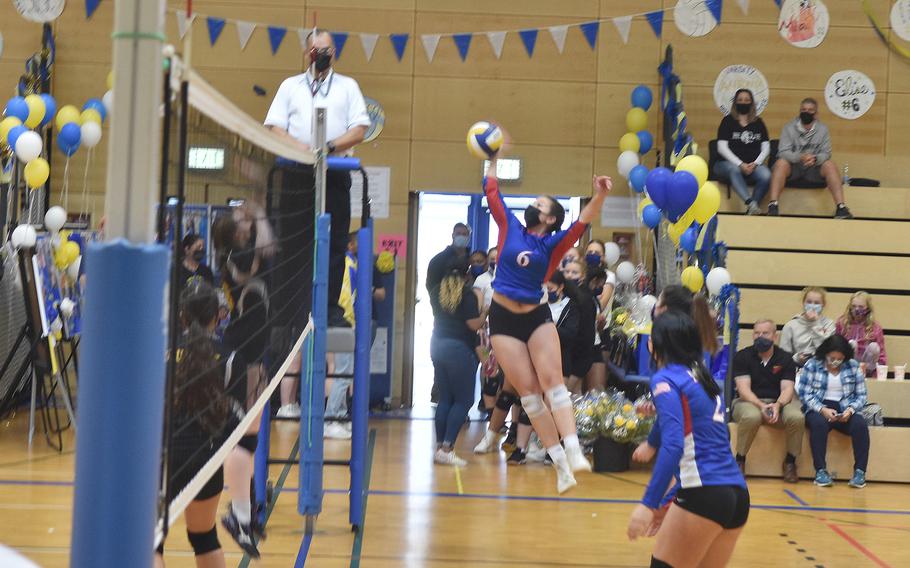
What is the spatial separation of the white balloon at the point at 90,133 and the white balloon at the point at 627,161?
5.34m

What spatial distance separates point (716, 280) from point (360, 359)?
146 inches

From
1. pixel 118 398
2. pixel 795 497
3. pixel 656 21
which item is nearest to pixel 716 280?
pixel 795 497

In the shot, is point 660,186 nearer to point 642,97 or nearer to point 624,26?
point 642,97

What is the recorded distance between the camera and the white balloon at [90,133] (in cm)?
1048

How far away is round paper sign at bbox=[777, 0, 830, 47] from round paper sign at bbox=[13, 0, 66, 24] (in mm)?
7863

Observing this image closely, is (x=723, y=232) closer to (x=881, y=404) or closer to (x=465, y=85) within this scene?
(x=881, y=404)

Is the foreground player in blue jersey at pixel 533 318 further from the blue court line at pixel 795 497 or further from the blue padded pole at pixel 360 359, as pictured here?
the blue court line at pixel 795 497

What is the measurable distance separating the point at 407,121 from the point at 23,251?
475 centimetres

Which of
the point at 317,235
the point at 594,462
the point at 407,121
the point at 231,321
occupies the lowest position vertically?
the point at 594,462

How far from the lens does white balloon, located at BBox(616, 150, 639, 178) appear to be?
1133cm

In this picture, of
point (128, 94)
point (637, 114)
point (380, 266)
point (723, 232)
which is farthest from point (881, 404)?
point (128, 94)

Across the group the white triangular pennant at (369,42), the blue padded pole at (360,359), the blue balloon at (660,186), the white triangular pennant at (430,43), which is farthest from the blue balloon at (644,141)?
the blue padded pole at (360,359)

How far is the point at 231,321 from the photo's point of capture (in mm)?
4051

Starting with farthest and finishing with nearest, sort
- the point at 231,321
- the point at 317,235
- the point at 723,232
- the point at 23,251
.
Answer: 1. the point at 723,232
2. the point at 23,251
3. the point at 317,235
4. the point at 231,321
